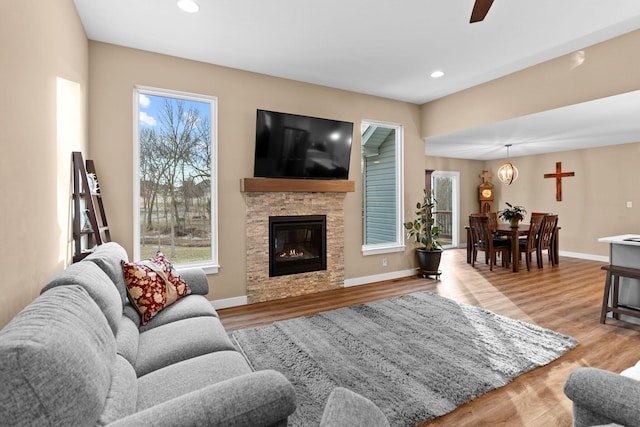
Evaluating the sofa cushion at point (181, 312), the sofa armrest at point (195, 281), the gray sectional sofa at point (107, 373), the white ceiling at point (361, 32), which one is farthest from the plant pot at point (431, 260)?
the gray sectional sofa at point (107, 373)

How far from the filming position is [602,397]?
1093mm

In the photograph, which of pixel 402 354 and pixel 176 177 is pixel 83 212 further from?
pixel 402 354

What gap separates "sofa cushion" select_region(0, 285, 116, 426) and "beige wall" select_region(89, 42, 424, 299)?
103 inches

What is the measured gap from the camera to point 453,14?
9.23ft

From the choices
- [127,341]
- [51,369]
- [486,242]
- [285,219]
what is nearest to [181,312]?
[127,341]

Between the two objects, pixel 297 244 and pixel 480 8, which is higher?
pixel 480 8

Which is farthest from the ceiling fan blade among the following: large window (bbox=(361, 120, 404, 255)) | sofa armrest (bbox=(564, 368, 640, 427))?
large window (bbox=(361, 120, 404, 255))

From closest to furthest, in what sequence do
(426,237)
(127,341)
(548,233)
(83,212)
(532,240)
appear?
(127,341) < (83,212) < (426,237) < (532,240) < (548,233)

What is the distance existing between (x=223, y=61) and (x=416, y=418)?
12.7 ft

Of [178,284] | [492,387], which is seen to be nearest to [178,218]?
[178,284]

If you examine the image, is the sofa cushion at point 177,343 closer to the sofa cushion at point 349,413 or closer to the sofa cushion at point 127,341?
the sofa cushion at point 127,341

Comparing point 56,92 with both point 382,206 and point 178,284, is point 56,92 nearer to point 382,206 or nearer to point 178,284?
point 178,284

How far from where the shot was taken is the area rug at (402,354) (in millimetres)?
2070

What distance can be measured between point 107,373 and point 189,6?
2791 mm
